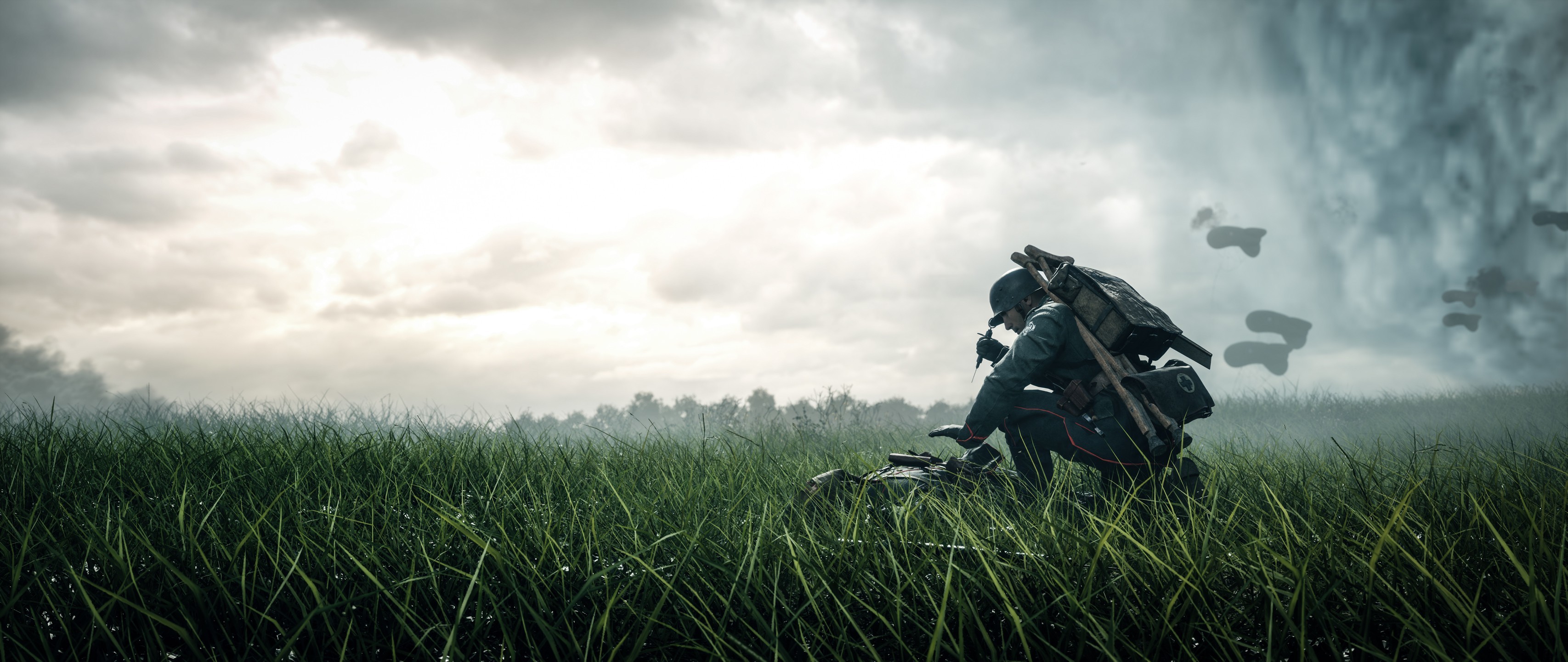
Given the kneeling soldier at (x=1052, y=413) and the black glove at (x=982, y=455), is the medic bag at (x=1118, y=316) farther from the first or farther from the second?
the black glove at (x=982, y=455)

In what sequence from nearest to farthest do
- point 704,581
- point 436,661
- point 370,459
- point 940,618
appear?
1. point 940,618
2. point 436,661
3. point 704,581
4. point 370,459

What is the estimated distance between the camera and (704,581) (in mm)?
2416

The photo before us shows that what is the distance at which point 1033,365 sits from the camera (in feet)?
13.8

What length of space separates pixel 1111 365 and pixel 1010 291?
83 cm

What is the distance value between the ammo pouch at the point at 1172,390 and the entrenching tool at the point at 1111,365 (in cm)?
5

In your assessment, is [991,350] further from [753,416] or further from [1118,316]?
[753,416]

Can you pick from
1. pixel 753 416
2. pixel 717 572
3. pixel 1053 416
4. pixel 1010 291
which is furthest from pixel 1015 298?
pixel 753 416

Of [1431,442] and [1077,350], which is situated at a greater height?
[1077,350]

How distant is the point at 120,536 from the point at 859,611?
2.78 m

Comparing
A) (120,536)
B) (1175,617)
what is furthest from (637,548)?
(120,536)

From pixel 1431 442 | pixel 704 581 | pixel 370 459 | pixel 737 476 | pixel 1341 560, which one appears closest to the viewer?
pixel 704 581

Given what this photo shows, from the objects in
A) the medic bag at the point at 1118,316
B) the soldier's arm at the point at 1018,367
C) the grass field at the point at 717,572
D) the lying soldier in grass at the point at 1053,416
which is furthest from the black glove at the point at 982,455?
the medic bag at the point at 1118,316

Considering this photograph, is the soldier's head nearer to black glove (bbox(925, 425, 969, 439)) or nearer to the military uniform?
the military uniform

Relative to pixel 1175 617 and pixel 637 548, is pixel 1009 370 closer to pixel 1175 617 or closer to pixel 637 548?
pixel 1175 617
